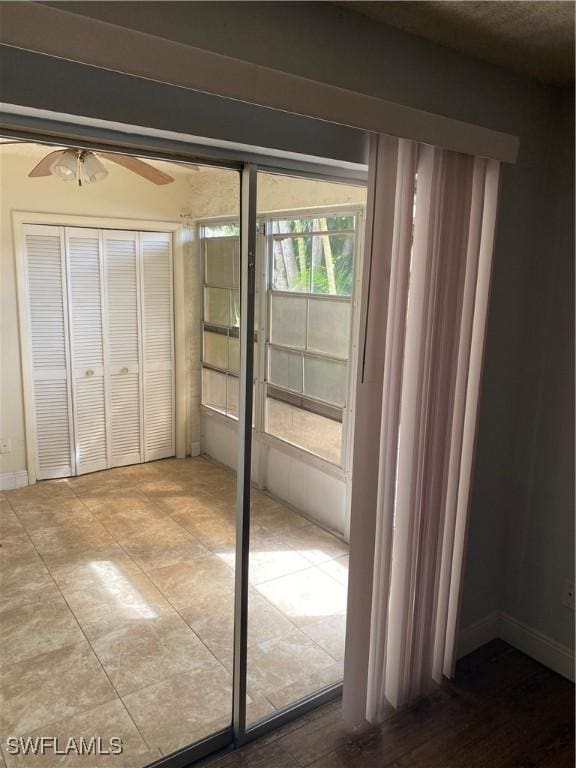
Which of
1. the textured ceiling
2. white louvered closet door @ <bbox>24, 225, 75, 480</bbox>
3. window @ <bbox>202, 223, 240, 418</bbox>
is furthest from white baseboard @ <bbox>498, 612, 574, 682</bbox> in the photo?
white louvered closet door @ <bbox>24, 225, 75, 480</bbox>

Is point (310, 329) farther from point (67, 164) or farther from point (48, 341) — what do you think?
point (48, 341)

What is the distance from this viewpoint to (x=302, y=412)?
138 inches

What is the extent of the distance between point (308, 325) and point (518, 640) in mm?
1952

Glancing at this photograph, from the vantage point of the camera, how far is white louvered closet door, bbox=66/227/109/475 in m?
3.64

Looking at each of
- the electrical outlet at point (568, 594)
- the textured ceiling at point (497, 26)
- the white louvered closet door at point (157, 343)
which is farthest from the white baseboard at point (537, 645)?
the white louvered closet door at point (157, 343)

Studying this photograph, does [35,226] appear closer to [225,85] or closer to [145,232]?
[145,232]

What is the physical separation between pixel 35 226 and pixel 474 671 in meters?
3.45

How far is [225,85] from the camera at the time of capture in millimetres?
1334

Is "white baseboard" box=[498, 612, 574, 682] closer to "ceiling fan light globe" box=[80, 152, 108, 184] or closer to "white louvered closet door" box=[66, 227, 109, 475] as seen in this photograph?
"white louvered closet door" box=[66, 227, 109, 475]

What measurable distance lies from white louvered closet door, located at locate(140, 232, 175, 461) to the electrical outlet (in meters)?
2.67

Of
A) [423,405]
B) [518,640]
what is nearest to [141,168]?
[423,405]

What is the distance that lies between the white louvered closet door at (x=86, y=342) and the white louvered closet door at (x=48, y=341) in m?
0.05

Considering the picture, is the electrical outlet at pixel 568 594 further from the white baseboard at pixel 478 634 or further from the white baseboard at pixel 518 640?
the white baseboard at pixel 478 634

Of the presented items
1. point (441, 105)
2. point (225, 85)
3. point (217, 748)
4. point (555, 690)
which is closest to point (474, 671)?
point (555, 690)
